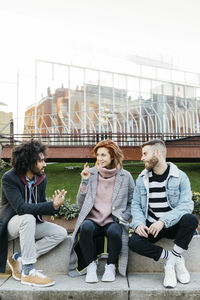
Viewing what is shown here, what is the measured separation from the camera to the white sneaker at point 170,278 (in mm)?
2773

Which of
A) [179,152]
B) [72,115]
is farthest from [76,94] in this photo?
[179,152]

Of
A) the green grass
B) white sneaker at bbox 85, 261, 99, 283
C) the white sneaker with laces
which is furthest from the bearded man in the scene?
the green grass

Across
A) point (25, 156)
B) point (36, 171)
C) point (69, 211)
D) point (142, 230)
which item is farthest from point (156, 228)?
point (69, 211)

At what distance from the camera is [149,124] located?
1491 centimetres

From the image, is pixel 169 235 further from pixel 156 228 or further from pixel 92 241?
pixel 92 241

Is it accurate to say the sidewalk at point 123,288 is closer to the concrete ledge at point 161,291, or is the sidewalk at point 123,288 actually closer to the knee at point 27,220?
the concrete ledge at point 161,291

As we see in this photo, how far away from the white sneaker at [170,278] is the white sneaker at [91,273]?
68 cm

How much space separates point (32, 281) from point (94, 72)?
44.0ft

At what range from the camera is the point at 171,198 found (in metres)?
3.16

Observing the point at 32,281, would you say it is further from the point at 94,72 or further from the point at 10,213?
the point at 94,72

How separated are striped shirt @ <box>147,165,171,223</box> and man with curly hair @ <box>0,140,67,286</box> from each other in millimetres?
962

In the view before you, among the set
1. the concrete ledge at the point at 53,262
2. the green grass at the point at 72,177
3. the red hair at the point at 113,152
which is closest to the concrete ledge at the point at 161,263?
the concrete ledge at the point at 53,262

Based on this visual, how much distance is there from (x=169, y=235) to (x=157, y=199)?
40 cm

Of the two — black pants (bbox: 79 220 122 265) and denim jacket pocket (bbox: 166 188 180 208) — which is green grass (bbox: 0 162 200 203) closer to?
black pants (bbox: 79 220 122 265)
